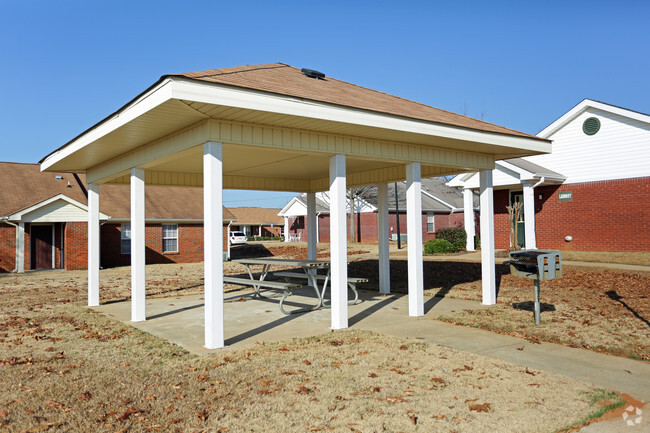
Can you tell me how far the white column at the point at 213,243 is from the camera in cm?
665

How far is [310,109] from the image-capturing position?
672 cm

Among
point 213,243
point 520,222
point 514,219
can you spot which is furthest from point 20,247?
point 520,222

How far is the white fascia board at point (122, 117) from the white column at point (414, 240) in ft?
15.8

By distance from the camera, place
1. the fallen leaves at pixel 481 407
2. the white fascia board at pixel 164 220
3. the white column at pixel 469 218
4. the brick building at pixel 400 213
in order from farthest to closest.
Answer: the brick building at pixel 400 213
the white fascia board at pixel 164 220
the white column at pixel 469 218
the fallen leaves at pixel 481 407

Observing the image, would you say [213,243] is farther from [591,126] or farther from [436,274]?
[591,126]

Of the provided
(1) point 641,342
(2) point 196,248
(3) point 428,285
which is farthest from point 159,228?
(1) point 641,342

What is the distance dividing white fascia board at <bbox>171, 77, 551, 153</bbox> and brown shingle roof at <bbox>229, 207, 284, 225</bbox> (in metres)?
55.9

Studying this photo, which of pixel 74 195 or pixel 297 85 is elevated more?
pixel 297 85

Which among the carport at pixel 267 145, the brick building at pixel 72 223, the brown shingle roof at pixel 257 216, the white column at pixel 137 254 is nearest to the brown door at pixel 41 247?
the brick building at pixel 72 223

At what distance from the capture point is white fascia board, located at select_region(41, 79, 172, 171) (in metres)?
5.89

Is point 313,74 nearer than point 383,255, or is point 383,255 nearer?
point 313,74

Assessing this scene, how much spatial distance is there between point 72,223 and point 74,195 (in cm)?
255

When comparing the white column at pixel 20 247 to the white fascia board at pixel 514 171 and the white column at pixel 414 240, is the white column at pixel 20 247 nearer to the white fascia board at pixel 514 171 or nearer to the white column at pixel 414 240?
the white column at pixel 414 240

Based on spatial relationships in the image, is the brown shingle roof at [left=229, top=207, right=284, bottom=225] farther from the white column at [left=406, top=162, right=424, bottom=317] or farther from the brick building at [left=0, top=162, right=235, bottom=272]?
the white column at [left=406, top=162, right=424, bottom=317]
